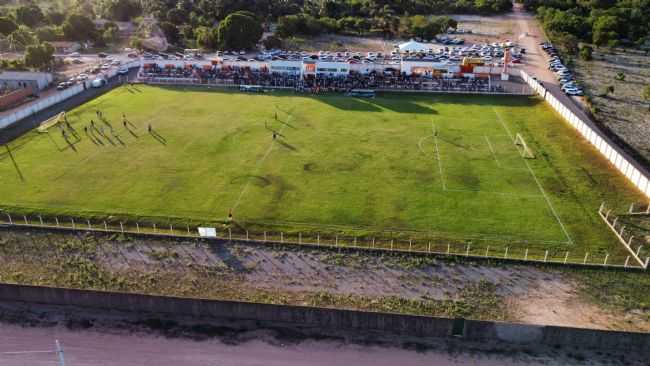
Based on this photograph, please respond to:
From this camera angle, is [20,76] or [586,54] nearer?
[20,76]

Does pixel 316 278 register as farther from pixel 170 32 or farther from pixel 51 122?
pixel 170 32

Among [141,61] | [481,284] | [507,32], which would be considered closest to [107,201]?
[481,284]

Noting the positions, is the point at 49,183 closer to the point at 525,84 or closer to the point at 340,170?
the point at 340,170

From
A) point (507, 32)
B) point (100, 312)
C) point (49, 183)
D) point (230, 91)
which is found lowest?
point (100, 312)

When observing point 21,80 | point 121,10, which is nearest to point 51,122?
point 21,80

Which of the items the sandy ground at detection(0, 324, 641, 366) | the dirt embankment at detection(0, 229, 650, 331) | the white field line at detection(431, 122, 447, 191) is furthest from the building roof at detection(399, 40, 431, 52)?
the sandy ground at detection(0, 324, 641, 366)

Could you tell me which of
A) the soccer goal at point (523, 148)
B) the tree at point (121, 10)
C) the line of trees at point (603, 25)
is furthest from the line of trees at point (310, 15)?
the soccer goal at point (523, 148)

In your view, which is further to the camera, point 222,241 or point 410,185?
point 410,185
